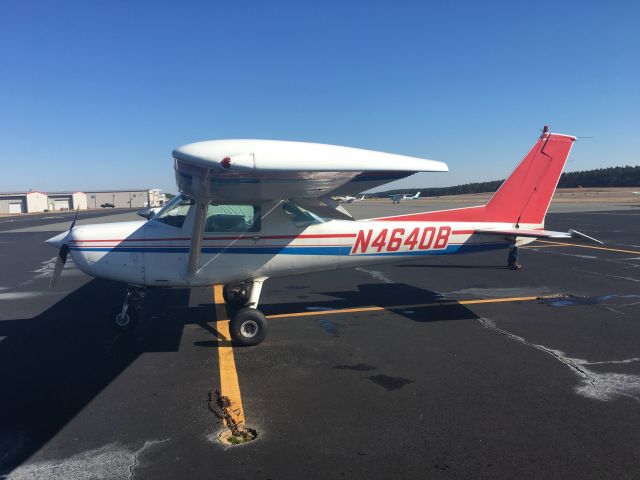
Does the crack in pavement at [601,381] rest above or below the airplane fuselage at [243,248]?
below

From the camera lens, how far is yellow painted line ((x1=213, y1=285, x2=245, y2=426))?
391 centimetres

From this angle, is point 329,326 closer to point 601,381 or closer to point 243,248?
point 243,248

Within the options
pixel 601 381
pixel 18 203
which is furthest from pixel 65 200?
pixel 601 381

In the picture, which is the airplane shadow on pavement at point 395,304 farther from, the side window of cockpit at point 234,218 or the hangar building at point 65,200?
the hangar building at point 65,200

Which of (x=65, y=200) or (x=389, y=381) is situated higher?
(x=389, y=381)

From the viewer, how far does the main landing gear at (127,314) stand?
6.11 m

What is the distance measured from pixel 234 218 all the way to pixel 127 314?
2.03 metres

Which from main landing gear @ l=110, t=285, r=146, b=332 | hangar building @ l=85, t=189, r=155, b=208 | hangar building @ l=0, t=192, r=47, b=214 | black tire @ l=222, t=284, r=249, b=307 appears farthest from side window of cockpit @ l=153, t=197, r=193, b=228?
hangar building @ l=85, t=189, r=155, b=208

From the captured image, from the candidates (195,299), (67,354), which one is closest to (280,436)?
(67,354)

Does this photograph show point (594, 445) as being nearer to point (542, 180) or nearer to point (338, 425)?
point (338, 425)

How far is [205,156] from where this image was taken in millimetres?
3529

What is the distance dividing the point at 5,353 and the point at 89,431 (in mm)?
2769

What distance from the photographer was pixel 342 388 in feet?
14.1

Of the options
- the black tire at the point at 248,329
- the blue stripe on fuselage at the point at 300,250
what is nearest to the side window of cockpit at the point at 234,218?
the blue stripe on fuselage at the point at 300,250
